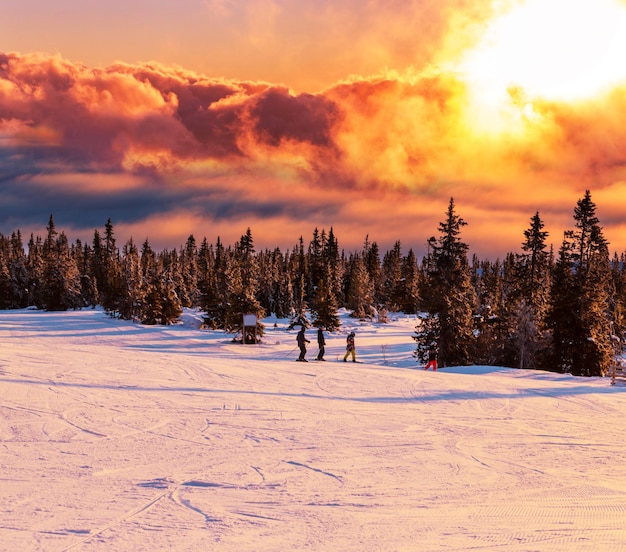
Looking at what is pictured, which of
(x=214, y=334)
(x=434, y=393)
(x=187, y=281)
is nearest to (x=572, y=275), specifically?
(x=434, y=393)

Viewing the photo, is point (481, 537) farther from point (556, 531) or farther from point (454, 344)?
point (454, 344)

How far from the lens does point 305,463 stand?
33.4 feet

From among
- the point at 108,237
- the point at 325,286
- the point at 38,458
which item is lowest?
the point at 38,458

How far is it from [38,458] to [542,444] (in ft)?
33.3

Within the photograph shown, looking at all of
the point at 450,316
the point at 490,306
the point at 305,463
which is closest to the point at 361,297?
the point at 490,306

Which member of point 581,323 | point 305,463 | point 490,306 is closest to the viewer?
point 305,463

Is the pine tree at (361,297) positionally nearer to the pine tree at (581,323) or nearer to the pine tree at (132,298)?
the pine tree at (132,298)

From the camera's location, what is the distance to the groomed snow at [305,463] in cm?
689

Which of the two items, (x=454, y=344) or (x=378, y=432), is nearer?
(x=378, y=432)

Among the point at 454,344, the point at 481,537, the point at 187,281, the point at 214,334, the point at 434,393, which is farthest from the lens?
the point at 187,281

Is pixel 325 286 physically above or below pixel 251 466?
above

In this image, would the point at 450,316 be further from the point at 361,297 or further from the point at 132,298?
the point at 361,297

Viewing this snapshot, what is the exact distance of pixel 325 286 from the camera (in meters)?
64.6

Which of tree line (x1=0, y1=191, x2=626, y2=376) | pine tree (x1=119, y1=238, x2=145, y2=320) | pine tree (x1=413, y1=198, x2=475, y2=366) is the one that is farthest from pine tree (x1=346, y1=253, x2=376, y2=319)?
pine tree (x1=413, y1=198, x2=475, y2=366)
